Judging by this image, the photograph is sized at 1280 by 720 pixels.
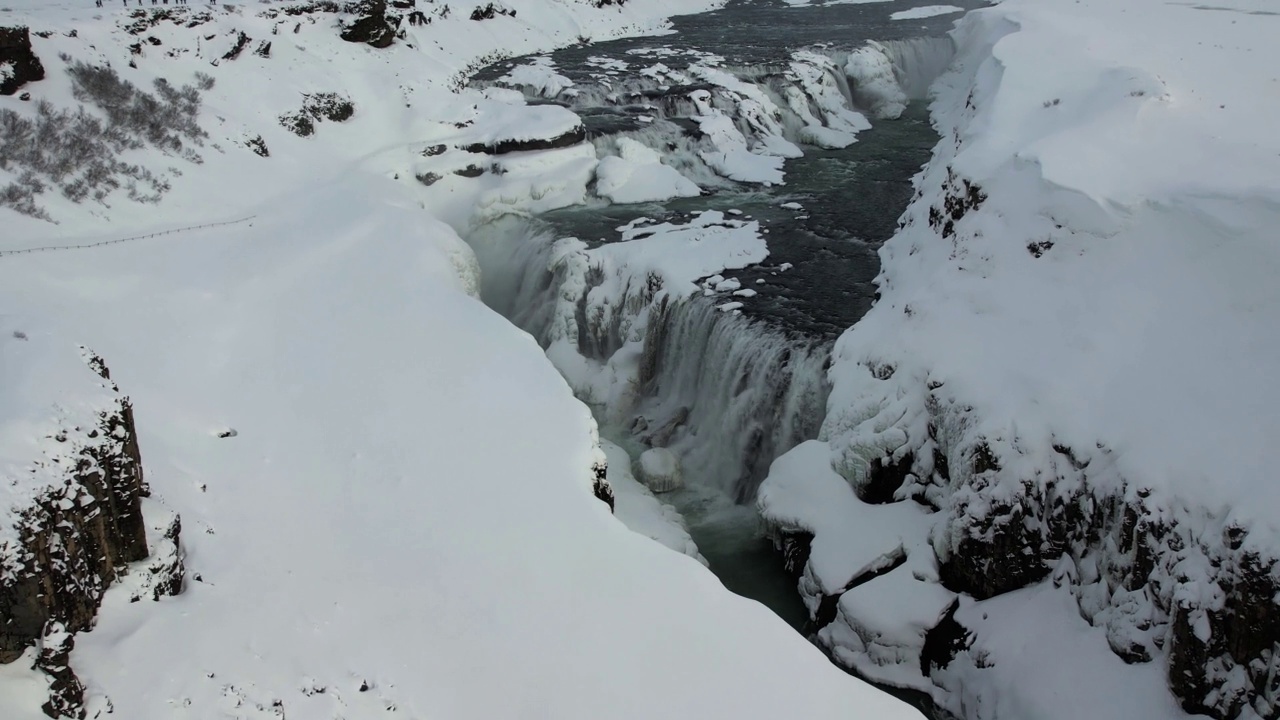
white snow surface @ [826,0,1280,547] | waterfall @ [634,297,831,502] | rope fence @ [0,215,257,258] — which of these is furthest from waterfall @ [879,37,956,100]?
rope fence @ [0,215,257,258]

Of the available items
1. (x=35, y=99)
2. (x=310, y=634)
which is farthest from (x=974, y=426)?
(x=35, y=99)

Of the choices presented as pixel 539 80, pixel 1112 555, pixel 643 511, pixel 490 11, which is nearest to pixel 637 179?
pixel 539 80

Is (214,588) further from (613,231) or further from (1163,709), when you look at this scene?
(613,231)

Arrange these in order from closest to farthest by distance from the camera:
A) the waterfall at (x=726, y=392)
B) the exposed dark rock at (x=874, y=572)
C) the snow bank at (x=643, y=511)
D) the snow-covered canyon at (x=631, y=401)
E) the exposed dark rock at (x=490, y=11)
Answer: the snow-covered canyon at (x=631, y=401) → the exposed dark rock at (x=874, y=572) → the snow bank at (x=643, y=511) → the waterfall at (x=726, y=392) → the exposed dark rock at (x=490, y=11)


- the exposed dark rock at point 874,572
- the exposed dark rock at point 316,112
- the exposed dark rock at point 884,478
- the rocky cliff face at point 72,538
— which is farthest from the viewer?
the exposed dark rock at point 316,112

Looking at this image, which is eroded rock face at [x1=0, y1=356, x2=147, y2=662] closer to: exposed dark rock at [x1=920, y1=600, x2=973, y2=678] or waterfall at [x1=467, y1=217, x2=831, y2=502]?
exposed dark rock at [x1=920, y1=600, x2=973, y2=678]

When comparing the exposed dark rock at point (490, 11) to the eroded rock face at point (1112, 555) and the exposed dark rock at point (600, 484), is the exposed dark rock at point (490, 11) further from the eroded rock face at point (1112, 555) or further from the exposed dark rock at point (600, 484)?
the eroded rock face at point (1112, 555)

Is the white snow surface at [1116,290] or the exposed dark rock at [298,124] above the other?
the white snow surface at [1116,290]

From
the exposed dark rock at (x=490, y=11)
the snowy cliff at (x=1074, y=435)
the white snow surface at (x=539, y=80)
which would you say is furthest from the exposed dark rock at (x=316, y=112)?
the snowy cliff at (x=1074, y=435)
